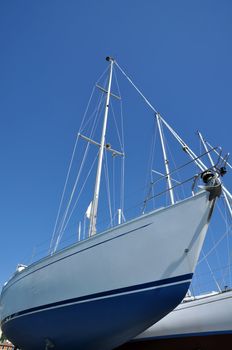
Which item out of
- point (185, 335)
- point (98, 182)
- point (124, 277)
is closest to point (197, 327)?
point (185, 335)

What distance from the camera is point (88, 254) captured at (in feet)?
19.1

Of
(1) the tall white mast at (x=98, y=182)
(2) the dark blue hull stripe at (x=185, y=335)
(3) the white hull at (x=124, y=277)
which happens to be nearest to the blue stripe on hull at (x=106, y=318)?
(3) the white hull at (x=124, y=277)

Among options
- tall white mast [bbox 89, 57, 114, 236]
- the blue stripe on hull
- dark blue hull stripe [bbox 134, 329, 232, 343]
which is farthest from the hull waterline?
tall white mast [bbox 89, 57, 114, 236]

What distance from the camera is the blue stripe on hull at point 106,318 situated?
519cm

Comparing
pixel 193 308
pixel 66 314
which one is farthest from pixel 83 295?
pixel 193 308

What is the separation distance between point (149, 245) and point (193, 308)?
2942mm

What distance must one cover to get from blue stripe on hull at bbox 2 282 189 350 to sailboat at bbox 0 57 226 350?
0.02 meters

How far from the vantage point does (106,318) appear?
5.48 metres

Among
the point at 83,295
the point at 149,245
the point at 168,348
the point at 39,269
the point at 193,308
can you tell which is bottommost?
the point at 168,348

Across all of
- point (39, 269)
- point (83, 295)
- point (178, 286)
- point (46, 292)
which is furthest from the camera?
point (39, 269)

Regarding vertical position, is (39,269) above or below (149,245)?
above

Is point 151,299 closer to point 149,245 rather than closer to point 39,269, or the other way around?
point 149,245

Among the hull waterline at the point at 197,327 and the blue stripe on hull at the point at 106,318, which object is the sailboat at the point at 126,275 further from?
the hull waterline at the point at 197,327

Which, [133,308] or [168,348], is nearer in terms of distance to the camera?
[133,308]
